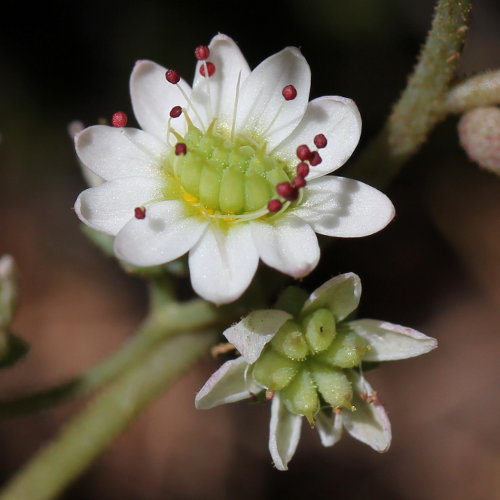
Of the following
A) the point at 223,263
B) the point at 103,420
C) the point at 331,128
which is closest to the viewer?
the point at 223,263

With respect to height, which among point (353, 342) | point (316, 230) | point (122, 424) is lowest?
point (122, 424)

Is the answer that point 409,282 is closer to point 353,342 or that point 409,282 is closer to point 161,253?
point 353,342

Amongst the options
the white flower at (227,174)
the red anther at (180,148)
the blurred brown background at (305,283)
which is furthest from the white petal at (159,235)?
the blurred brown background at (305,283)

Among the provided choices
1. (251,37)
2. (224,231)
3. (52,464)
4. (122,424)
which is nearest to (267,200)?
(224,231)

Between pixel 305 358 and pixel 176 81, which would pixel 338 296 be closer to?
pixel 305 358

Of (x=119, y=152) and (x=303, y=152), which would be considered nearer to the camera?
(x=303, y=152)

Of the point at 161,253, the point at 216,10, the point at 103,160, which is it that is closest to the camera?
the point at 161,253

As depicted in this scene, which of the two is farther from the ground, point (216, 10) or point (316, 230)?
point (216, 10)

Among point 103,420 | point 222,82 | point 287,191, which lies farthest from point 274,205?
point 103,420

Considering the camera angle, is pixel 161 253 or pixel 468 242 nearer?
pixel 161 253
